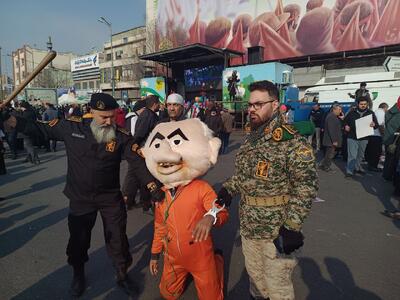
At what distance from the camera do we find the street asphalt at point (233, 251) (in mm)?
3002

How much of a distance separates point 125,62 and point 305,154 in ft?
155

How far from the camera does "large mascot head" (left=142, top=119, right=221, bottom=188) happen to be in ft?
7.58

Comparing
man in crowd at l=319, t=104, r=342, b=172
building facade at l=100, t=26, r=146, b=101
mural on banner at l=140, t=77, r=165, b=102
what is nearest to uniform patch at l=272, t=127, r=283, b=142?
man in crowd at l=319, t=104, r=342, b=172

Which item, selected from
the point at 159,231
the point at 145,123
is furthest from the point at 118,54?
the point at 159,231

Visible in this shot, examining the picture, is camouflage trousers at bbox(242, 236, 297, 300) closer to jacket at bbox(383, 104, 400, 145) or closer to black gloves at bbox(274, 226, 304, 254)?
black gloves at bbox(274, 226, 304, 254)

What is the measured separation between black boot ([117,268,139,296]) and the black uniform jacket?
720 millimetres

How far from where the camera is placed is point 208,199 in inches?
94.0

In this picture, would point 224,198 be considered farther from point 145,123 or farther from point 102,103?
point 145,123

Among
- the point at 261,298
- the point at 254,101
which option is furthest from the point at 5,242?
the point at 254,101

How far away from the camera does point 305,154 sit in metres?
1.89

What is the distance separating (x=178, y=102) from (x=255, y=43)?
86.2 ft

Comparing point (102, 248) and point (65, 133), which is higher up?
point (65, 133)

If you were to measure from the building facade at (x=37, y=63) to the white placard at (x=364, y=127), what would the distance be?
2300 inches

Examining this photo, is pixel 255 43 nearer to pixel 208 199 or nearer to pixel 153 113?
pixel 153 113
